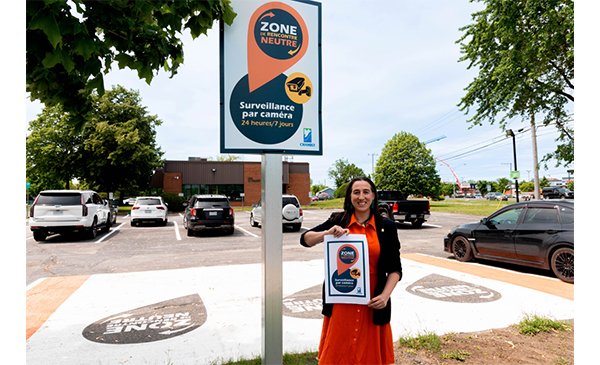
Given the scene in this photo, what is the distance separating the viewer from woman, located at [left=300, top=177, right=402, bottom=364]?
226cm

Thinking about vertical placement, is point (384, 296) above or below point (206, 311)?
above

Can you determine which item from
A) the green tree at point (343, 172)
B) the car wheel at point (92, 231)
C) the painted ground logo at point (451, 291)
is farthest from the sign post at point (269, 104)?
the green tree at point (343, 172)

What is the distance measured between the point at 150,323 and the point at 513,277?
6.76m

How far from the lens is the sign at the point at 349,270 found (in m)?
2.24

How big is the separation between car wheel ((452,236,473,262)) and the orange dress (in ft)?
22.9

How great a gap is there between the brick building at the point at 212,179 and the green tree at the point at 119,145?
5.60 m

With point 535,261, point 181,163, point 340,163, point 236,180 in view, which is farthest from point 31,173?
point 340,163

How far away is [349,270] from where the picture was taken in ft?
7.42

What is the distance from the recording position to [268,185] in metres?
2.83

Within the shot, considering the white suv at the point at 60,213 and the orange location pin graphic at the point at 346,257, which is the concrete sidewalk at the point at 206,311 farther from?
the white suv at the point at 60,213

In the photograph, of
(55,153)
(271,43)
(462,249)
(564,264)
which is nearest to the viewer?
(271,43)

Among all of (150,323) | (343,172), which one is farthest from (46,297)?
(343,172)

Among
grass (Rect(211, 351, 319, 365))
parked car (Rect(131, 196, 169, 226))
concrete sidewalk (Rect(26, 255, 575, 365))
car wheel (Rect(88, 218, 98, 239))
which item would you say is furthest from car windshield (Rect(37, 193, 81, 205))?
grass (Rect(211, 351, 319, 365))

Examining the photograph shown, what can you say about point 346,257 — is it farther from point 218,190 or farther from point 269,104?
point 218,190
